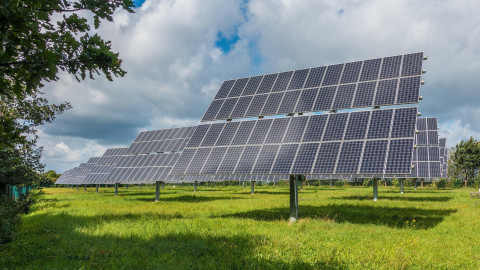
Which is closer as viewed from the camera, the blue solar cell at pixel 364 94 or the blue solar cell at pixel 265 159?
the blue solar cell at pixel 265 159

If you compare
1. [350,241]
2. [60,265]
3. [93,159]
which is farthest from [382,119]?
[93,159]

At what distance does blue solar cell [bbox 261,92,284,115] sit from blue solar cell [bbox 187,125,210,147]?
13.1 ft

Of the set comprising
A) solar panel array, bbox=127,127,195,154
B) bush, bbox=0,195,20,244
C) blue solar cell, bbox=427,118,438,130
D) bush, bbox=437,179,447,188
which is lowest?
bush, bbox=437,179,447,188

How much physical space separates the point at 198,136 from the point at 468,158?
197ft

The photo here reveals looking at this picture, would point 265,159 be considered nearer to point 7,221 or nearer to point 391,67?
point 391,67

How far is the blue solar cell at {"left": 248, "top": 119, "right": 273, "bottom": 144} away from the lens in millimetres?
18094

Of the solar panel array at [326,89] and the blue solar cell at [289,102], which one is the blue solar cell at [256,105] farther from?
the blue solar cell at [289,102]

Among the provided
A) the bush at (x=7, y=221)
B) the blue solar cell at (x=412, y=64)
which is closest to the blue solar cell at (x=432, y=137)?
the blue solar cell at (x=412, y=64)

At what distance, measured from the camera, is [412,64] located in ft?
58.6

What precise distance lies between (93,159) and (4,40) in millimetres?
74277

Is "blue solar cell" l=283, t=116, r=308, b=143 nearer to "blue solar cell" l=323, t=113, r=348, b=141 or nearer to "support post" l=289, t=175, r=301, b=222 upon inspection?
"blue solar cell" l=323, t=113, r=348, b=141

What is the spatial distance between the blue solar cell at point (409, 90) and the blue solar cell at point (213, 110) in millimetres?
10890

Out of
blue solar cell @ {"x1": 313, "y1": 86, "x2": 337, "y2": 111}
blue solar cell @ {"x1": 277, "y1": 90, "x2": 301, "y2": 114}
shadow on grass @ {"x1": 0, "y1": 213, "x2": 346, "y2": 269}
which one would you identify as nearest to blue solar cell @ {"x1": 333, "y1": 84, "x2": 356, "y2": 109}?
blue solar cell @ {"x1": 313, "y1": 86, "x2": 337, "y2": 111}

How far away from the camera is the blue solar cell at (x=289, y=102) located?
19.0m
